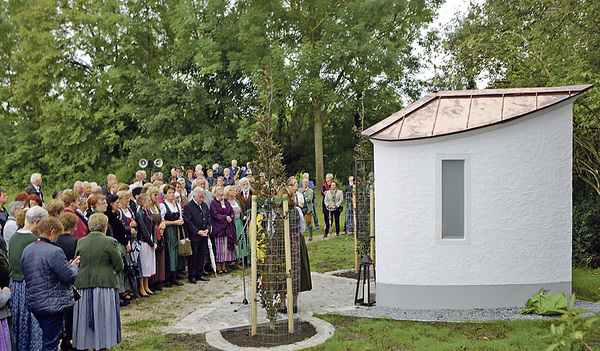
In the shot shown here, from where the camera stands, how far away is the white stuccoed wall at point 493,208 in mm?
8727

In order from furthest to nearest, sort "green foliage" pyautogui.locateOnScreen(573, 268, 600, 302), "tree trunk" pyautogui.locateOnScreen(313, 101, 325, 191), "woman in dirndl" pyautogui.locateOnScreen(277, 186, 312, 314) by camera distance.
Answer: "tree trunk" pyautogui.locateOnScreen(313, 101, 325, 191) → "green foliage" pyautogui.locateOnScreen(573, 268, 600, 302) → "woman in dirndl" pyautogui.locateOnScreen(277, 186, 312, 314)

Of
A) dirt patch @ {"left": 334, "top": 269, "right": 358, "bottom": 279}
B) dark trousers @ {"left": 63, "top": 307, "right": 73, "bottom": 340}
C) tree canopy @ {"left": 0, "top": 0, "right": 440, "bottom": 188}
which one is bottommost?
dirt patch @ {"left": 334, "top": 269, "right": 358, "bottom": 279}

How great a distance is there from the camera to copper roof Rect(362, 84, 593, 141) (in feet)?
28.4

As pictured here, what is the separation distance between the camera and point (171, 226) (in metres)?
10.7

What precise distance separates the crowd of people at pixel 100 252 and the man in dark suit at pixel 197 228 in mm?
21

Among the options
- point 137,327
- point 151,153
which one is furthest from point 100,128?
point 137,327

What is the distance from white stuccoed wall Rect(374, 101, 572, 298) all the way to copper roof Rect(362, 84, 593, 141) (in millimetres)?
160

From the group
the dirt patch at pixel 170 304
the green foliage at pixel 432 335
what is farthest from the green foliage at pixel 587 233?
the dirt patch at pixel 170 304

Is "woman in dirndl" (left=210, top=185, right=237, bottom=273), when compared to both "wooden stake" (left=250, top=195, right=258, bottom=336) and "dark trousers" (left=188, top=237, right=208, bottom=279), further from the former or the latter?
"wooden stake" (left=250, top=195, right=258, bottom=336)

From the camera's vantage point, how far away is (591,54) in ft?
42.7

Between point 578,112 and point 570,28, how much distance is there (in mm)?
2491

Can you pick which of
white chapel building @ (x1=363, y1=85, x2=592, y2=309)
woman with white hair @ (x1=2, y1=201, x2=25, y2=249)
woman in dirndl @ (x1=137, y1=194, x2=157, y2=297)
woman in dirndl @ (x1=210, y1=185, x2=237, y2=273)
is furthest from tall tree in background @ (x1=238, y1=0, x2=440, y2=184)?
woman with white hair @ (x1=2, y1=201, x2=25, y2=249)

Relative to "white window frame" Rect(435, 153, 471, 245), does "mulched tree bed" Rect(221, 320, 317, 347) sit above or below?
below

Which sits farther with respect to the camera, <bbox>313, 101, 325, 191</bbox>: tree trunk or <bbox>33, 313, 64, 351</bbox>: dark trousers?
<bbox>313, 101, 325, 191</bbox>: tree trunk
